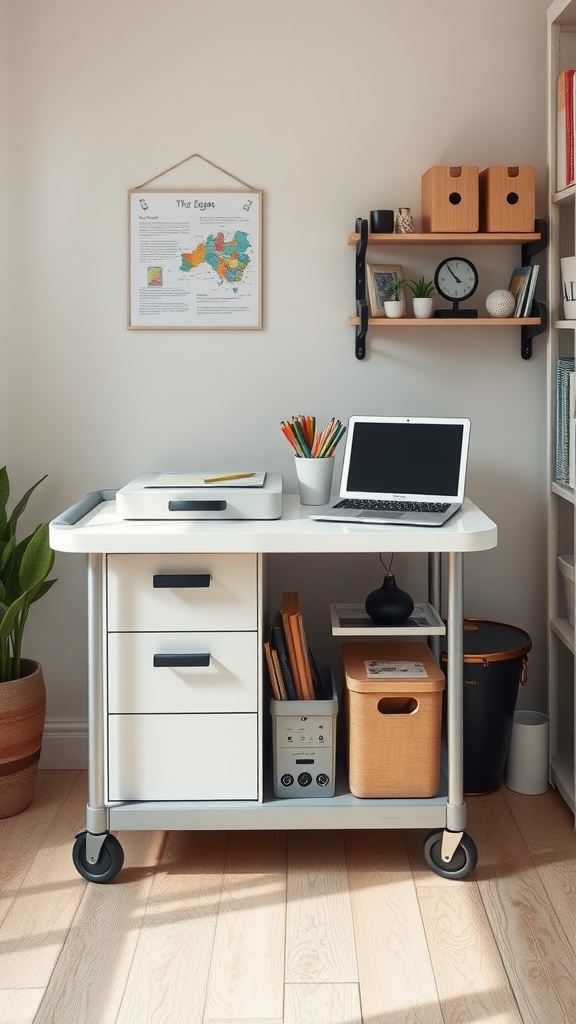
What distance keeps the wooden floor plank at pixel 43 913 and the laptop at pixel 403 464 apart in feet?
3.46

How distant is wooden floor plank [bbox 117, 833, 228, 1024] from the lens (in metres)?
1.84

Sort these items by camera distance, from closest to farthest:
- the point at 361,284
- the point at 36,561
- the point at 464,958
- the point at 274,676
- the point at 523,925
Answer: the point at 464,958
the point at 523,925
the point at 274,676
the point at 36,561
the point at 361,284

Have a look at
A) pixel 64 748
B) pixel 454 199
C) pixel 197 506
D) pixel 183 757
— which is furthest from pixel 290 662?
pixel 454 199

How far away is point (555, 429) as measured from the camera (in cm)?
277

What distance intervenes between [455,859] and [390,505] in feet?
2.80

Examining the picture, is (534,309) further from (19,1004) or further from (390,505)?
(19,1004)

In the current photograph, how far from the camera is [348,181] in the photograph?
2.78 metres

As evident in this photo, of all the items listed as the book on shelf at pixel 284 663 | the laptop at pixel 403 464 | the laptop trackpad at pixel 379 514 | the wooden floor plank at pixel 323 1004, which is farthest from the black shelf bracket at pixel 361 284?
the wooden floor plank at pixel 323 1004

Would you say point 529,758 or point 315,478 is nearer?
point 315,478

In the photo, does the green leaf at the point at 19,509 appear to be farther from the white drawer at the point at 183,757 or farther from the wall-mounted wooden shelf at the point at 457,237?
the wall-mounted wooden shelf at the point at 457,237

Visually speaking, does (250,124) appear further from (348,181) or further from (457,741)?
(457,741)

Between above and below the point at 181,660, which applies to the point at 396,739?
below

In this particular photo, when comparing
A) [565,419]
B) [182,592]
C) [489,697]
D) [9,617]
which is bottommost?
[489,697]

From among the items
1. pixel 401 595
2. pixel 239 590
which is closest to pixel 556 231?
pixel 401 595
